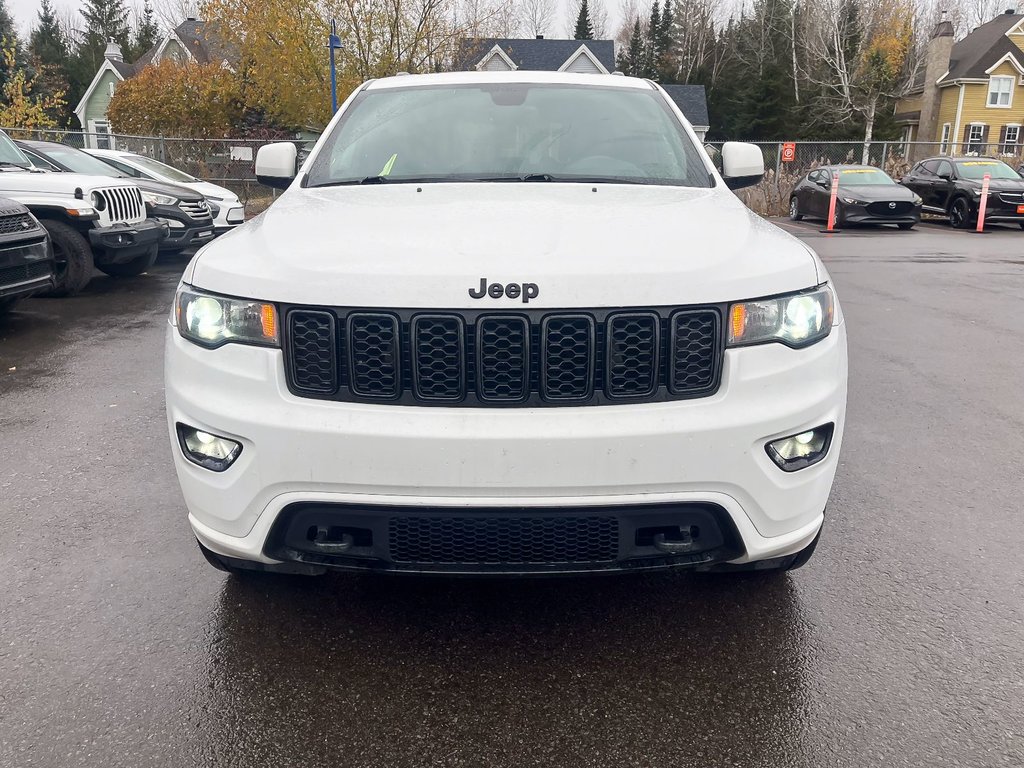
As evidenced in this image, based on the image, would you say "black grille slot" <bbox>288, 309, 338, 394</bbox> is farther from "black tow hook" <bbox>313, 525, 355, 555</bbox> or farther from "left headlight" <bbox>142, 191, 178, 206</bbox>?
"left headlight" <bbox>142, 191, 178, 206</bbox>

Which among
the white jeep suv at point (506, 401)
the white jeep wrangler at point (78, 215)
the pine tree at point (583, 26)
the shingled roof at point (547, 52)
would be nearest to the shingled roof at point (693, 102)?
the shingled roof at point (547, 52)

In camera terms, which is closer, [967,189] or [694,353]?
[694,353]

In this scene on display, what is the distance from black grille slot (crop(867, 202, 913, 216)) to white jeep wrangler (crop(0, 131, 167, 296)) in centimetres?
1516

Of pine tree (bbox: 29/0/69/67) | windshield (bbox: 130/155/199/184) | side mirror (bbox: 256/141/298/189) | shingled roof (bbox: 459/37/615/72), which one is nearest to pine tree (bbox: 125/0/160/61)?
pine tree (bbox: 29/0/69/67)

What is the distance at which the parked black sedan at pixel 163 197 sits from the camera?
11305 millimetres

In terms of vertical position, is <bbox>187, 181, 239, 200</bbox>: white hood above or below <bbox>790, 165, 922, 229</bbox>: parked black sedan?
above

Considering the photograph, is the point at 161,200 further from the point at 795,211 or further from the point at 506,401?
the point at 795,211

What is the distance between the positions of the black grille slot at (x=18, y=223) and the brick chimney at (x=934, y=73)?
168ft

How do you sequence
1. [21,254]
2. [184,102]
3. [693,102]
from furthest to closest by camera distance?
[693,102] < [184,102] < [21,254]

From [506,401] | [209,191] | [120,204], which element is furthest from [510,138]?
[209,191]

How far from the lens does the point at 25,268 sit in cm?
727

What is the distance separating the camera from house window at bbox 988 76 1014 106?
47438 mm

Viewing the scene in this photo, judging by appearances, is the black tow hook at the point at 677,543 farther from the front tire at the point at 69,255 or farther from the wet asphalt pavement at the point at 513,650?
→ the front tire at the point at 69,255

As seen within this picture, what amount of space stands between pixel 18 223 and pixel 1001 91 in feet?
174
